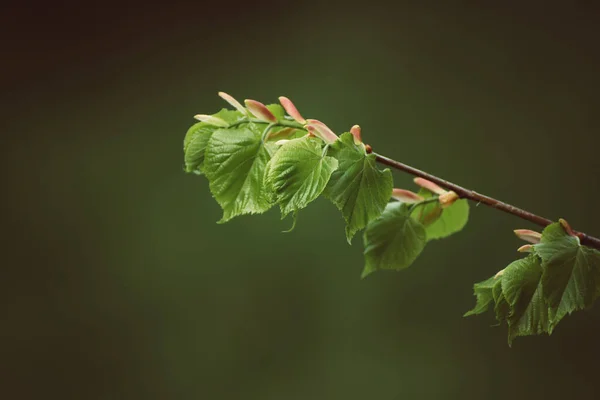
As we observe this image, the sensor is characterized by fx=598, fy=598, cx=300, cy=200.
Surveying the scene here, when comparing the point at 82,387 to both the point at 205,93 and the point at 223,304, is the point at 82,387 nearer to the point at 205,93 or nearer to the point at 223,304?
the point at 223,304

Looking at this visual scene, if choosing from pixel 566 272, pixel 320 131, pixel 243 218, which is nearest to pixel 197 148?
pixel 320 131

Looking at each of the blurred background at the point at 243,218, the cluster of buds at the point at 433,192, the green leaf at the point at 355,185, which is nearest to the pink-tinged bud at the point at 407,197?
the cluster of buds at the point at 433,192

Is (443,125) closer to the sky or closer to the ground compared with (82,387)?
closer to the sky

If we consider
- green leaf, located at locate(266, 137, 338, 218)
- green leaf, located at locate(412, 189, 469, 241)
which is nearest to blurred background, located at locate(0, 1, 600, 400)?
green leaf, located at locate(412, 189, 469, 241)

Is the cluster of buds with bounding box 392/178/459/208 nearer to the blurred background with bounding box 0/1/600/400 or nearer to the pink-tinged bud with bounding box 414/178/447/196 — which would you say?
the pink-tinged bud with bounding box 414/178/447/196

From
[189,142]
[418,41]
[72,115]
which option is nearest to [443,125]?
[418,41]

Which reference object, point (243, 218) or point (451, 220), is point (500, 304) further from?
point (243, 218)

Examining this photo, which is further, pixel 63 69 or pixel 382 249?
pixel 63 69
